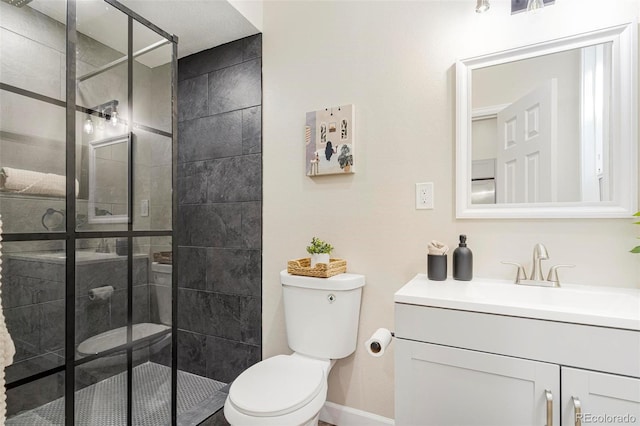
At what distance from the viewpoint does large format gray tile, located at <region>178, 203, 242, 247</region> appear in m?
2.00

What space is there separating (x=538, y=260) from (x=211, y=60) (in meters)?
2.12

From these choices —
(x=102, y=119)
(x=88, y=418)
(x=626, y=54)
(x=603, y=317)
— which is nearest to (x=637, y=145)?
(x=626, y=54)

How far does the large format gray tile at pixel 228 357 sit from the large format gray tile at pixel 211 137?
1168mm

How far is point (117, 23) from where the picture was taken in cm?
129

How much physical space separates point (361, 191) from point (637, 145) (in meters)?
1.06

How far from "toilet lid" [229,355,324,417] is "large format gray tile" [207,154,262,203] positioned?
0.94 meters

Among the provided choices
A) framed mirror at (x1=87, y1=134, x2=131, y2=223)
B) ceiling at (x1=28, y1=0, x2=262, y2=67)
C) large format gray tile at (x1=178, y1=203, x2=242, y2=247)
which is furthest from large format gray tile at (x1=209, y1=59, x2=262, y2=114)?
framed mirror at (x1=87, y1=134, x2=131, y2=223)

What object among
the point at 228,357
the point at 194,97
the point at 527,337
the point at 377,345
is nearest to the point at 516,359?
the point at 527,337

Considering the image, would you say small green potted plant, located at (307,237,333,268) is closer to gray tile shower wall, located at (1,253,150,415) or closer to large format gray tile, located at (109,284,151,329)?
large format gray tile, located at (109,284,151,329)

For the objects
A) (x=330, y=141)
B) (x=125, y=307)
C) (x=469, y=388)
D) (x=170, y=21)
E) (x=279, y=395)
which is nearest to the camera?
(x=469, y=388)

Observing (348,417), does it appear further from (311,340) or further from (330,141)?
(330,141)

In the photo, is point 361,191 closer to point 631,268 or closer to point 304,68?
point 304,68

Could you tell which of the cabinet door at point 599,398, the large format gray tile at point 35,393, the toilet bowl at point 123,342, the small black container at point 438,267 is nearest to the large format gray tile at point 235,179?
the toilet bowl at point 123,342

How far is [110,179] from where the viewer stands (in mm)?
1262
